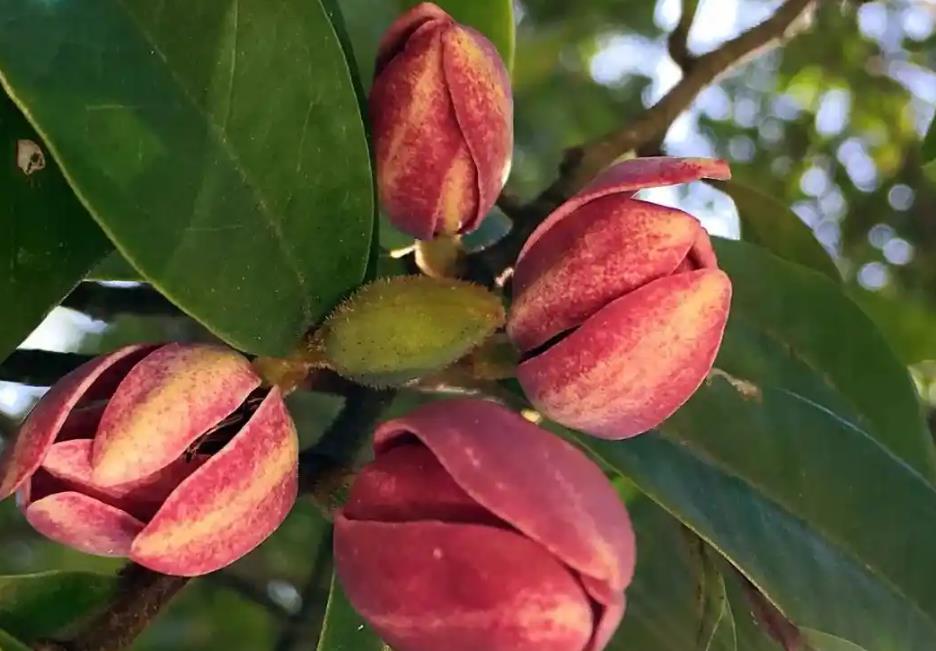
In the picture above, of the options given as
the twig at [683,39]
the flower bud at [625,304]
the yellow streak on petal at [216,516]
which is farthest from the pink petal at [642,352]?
the twig at [683,39]

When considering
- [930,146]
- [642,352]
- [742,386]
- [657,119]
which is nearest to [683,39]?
[657,119]

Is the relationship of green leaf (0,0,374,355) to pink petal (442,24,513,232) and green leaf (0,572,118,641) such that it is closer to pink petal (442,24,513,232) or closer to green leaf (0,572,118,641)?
pink petal (442,24,513,232)

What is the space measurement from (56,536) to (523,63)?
40.3 inches

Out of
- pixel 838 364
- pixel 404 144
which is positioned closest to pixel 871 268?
pixel 838 364

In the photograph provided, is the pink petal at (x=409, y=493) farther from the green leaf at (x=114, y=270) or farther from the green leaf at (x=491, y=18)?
the green leaf at (x=491, y=18)

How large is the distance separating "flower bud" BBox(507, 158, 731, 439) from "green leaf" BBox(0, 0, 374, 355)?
83 mm

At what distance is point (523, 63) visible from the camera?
4.34 ft

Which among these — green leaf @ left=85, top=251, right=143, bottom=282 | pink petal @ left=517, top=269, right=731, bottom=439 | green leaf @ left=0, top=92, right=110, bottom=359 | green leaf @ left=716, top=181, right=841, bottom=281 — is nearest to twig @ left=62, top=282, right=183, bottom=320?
green leaf @ left=85, top=251, right=143, bottom=282

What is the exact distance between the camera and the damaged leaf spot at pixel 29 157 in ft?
1.41

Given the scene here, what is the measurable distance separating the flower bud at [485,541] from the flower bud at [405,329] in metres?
0.03

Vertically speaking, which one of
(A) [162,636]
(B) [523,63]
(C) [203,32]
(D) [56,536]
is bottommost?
(A) [162,636]

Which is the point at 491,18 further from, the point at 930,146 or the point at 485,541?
the point at 485,541

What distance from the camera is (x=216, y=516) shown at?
37cm

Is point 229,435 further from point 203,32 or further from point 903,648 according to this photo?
point 903,648
